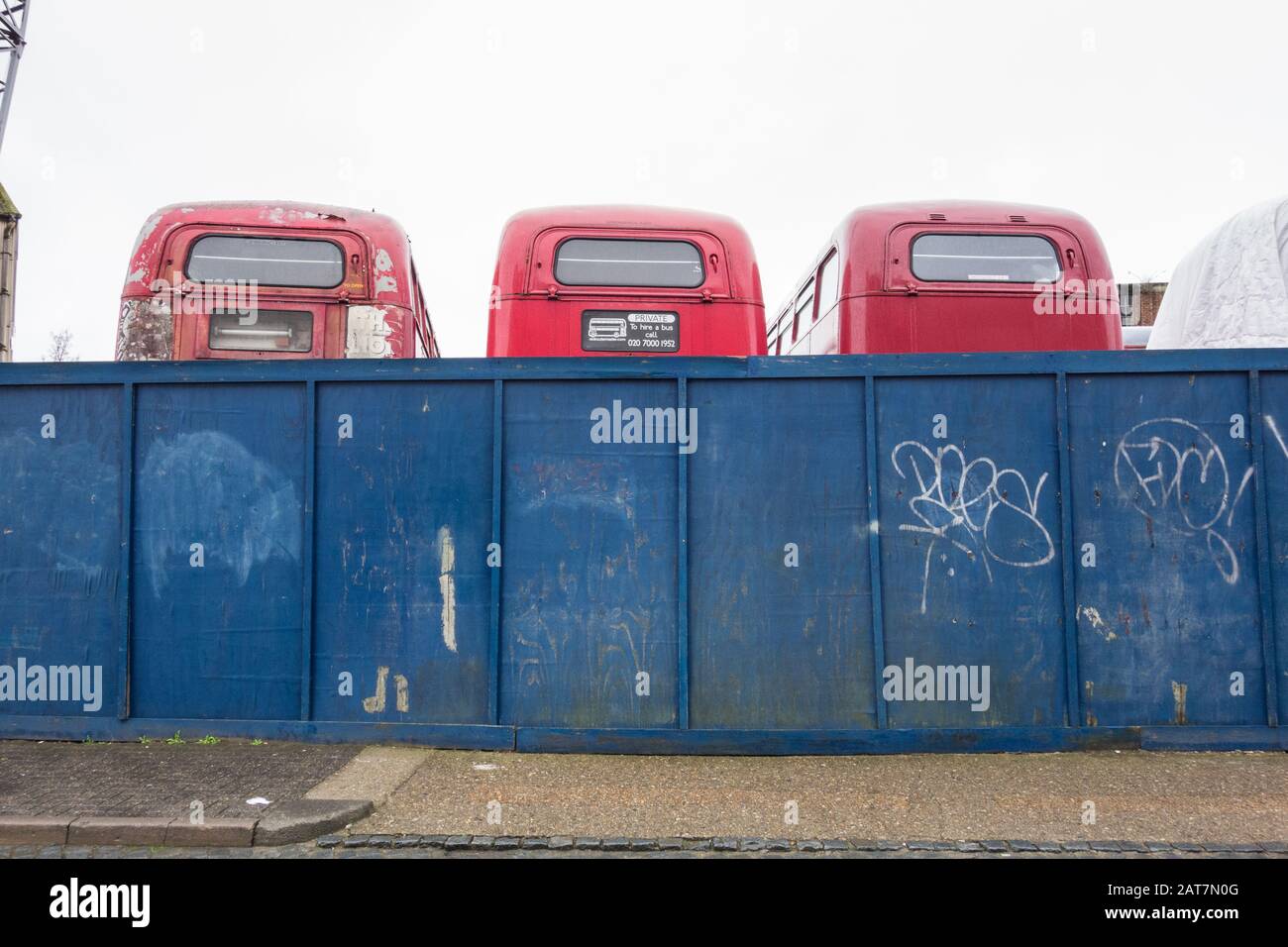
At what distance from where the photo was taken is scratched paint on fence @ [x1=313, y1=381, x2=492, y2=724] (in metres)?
5.50

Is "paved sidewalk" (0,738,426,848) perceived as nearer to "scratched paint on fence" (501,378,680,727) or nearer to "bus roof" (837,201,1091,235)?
"scratched paint on fence" (501,378,680,727)

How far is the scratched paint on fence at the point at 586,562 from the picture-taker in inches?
214

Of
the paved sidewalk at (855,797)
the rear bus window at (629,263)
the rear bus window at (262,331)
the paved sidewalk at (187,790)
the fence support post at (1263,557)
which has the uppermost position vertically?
the rear bus window at (629,263)

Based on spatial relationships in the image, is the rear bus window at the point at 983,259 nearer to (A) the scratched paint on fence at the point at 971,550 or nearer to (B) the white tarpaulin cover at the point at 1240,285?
(A) the scratched paint on fence at the point at 971,550

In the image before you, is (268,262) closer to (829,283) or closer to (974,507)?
(829,283)

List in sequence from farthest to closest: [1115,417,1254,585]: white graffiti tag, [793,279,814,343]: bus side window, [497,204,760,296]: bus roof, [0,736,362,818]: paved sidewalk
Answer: [793,279,814,343]: bus side window → [497,204,760,296]: bus roof → [1115,417,1254,585]: white graffiti tag → [0,736,362,818]: paved sidewalk

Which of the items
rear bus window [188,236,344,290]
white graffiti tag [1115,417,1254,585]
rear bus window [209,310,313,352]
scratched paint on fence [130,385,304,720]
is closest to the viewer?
white graffiti tag [1115,417,1254,585]

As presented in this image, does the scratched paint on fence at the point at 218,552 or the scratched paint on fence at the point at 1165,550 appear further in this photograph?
the scratched paint on fence at the point at 218,552

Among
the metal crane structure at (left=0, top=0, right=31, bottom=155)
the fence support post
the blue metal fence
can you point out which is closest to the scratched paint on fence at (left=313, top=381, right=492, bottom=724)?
the blue metal fence

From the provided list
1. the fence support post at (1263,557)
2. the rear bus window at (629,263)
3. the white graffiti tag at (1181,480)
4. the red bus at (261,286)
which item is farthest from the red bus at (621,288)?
the fence support post at (1263,557)

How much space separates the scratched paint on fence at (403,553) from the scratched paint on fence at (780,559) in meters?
1.39

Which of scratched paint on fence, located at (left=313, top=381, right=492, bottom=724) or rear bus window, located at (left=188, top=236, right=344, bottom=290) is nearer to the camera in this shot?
scratched paint on fence, located at (left=313, top=381, right=492, bottom=724)

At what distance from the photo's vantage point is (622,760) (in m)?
5.23

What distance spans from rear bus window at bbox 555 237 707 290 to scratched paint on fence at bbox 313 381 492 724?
4.49 feet
